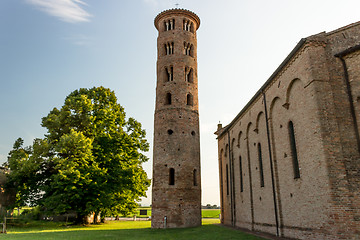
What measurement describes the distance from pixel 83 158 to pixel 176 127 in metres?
8.34

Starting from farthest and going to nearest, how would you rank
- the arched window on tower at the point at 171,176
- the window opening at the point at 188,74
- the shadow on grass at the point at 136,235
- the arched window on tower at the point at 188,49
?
the arched window on tower at the point at 188,49, the window opening at the point at 188,74, the arched window on tower at the point at 171,176, the shadow on grass at the point at 136,235

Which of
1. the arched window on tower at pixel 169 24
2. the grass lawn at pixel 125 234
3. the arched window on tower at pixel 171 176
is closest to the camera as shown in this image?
the grass lawn at pixel 125 234

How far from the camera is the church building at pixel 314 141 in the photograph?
1061 centimetres

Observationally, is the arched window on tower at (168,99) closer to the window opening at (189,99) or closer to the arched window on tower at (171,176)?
the window opening at (189,99)

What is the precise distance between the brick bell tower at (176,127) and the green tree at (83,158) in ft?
11.1

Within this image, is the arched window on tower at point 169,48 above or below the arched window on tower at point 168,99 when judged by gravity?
above

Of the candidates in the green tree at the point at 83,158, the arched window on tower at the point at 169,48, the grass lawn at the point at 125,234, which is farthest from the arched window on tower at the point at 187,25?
the grass lawn at the point at 125,234

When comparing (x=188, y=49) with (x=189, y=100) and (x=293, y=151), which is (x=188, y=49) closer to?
(x=189, y=100)

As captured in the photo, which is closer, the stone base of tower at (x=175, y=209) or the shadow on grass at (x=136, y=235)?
the shadow on grass at (x=136, y=235)

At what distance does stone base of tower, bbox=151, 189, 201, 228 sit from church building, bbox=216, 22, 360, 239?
6174 mm

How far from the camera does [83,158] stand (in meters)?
21.2

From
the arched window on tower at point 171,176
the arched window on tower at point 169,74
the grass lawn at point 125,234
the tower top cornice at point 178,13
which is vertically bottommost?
the grass lawn at point 125,234

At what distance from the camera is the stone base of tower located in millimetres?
21734

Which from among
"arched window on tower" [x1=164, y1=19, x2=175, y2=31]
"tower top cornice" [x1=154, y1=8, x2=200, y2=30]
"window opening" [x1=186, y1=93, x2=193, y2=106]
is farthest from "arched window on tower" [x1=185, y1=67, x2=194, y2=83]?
"tower top cornice" [x1=154, y1=8, x2=200, y2=30]
